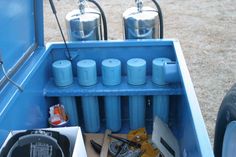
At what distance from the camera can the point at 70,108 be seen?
1.58m

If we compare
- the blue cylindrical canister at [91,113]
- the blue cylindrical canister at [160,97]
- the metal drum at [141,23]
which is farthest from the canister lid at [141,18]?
the blue cylindrical canister at [91,113]

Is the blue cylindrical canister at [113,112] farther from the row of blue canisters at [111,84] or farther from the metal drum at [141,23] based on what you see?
the metal drum at [141,23]

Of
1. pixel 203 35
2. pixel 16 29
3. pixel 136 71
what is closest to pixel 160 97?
pixel 136 71

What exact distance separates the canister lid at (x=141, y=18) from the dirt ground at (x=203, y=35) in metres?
0.86

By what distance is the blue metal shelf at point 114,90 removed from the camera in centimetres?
148

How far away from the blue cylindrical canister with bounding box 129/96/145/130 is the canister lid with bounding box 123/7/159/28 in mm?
431

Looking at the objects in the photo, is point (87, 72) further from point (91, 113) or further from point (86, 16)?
point (86, 16)

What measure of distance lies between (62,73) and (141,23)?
21.2 inches

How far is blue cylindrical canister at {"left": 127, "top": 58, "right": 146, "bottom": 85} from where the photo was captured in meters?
1.47

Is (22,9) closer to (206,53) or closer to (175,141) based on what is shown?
(175,141)

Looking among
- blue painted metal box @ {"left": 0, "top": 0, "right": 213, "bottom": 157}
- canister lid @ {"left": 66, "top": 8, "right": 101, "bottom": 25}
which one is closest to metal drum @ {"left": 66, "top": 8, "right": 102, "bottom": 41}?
canister lid @ {"left": 66, "top": 8, "right": 101, "bottom": 25}

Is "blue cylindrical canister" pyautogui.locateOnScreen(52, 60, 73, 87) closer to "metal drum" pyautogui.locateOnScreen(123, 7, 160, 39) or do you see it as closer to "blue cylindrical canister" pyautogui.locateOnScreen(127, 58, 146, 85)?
"blue cylindrical canister" pyautogui.locateOnScreen(127, 58, 146, 85)

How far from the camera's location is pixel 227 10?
4.49 metres

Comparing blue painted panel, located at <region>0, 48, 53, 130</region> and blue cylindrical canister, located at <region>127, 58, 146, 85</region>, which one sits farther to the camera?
blue cylindrical canister, located at <region>127, 58, 146, 85</region>
